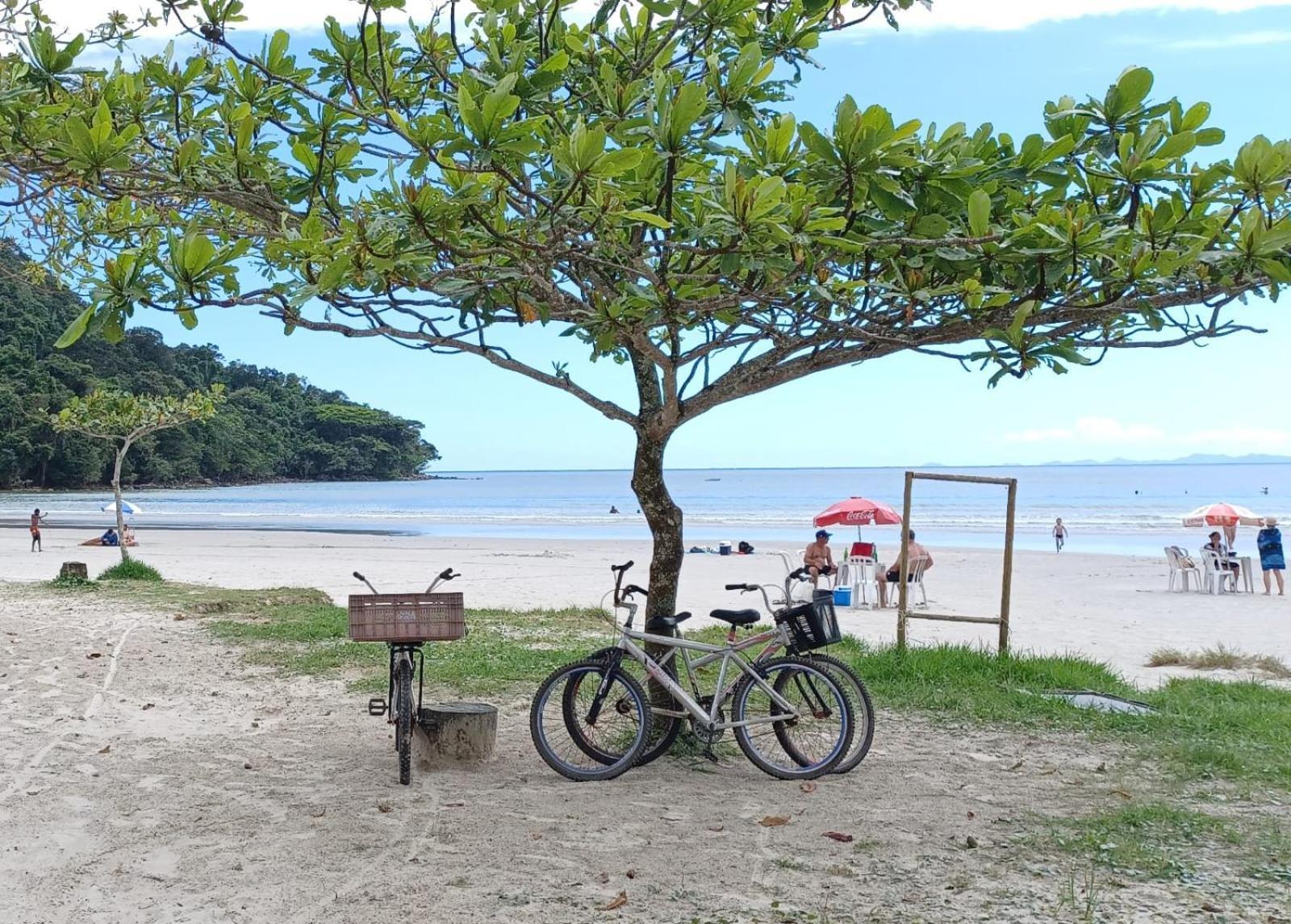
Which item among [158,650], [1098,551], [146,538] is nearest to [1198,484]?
[1098,551]

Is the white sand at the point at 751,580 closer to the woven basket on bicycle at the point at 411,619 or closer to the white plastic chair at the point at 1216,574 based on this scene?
the white plastic chair at the point at 1216,574

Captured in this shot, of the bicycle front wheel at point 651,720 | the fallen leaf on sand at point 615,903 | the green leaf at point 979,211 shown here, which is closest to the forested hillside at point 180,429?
the bicycle front wheel at point 651,720

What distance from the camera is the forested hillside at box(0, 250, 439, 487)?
61.6 metres

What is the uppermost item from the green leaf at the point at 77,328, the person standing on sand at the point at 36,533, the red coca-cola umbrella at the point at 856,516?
the green leaf at the point at 77,328

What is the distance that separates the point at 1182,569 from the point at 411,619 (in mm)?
16442

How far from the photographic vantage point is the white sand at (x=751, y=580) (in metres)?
12.6

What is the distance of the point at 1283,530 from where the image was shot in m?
37.7

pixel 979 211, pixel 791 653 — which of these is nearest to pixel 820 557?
pixel 791 653

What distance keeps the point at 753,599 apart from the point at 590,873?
12.8 metres

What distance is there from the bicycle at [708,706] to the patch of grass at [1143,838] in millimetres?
1175

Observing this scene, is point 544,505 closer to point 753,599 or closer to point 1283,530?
point 1283,530

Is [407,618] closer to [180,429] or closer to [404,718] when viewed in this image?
[404,718]

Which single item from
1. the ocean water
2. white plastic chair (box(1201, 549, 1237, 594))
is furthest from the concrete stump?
the ocean water

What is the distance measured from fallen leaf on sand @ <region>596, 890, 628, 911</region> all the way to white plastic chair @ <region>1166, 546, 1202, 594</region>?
54.6ft
